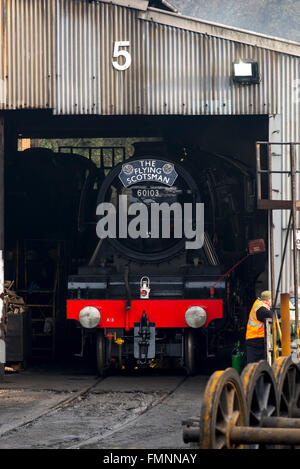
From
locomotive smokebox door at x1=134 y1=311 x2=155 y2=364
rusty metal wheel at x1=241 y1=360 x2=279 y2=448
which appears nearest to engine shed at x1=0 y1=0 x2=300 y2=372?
locomotive smokebox door at x1=134 y1=311 x2=155 y2=364

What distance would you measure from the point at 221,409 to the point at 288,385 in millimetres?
1996

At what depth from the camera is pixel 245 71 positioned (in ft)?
53.0

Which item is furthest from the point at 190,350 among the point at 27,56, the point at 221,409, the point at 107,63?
the point at 221,409

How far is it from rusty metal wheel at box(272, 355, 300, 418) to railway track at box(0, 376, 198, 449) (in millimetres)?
2455

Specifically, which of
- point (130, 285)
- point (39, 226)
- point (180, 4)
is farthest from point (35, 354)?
point (180, 4)

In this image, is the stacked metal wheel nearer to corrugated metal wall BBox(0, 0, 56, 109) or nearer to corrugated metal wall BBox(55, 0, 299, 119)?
corrugated metal wall BBox(55, 0, 299, 119)

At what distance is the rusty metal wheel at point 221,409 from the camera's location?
662 centimetres

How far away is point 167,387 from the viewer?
15562 mm

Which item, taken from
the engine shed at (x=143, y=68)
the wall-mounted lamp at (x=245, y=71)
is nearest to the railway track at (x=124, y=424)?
the engine shed at (x=143, y=68)

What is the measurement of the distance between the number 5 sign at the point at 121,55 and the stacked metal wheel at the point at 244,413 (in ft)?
29.5

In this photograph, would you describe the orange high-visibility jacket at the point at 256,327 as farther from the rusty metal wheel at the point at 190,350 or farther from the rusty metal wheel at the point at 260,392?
the rusty metal wheel at the point at 260,392

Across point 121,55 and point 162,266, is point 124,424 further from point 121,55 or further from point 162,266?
A: point 121,55

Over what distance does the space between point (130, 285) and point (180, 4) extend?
314 ft
